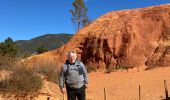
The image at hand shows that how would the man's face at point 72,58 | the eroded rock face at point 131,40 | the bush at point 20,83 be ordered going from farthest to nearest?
the eroded rock face at point 131,40, the bush at point 20,83, the man's face at point 72,58

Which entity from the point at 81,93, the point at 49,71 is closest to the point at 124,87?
the point at 49,71

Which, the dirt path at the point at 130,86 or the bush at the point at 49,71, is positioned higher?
the bush at the point at 49,71

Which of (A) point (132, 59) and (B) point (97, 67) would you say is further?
(B) point (97, 67)

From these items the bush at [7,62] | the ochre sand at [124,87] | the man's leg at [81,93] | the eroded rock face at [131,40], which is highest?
the eroded rock face at [131,40]

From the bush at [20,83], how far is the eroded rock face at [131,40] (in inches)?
498

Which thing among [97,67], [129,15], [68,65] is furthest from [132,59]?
[68,65]

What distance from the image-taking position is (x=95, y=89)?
17641 mm

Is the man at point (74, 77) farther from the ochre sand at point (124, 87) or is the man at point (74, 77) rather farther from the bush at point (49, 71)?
the bush at point (49, 71)

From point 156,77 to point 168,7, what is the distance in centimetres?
1192

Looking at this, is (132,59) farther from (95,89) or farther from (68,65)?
(68,65)

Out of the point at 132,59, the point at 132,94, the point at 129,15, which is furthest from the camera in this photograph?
the point at 129,15

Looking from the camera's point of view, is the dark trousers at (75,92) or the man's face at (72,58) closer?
the man's face at (72,58)

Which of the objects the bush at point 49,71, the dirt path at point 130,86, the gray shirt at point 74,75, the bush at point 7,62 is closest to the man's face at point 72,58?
the gray shirt at point 74,75

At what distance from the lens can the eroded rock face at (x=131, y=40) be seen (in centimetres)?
2688
